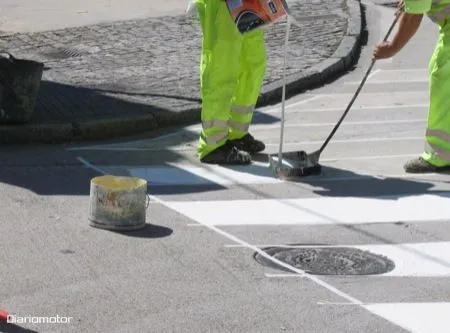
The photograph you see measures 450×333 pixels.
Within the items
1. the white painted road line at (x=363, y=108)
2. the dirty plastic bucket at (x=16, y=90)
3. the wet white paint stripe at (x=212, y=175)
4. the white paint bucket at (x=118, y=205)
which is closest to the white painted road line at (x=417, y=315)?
the white paint bucket at (x=118, y=205)

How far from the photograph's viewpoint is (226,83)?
9445mm

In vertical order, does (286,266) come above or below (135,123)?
below

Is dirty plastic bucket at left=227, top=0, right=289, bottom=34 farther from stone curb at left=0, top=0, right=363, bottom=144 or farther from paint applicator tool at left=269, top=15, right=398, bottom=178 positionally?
stone curb at left=0, top=0, right=363, bottom=144

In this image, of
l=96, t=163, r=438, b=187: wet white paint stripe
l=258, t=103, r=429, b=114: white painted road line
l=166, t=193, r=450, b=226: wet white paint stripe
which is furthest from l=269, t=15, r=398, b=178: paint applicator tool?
l=258, t=103, r=429, b=114: white painted road line

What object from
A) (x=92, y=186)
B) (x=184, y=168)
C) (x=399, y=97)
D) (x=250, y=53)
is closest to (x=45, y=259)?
(x=92, y=186)

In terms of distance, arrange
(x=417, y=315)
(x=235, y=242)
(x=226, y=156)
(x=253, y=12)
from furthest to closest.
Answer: (x=226, y=156)
(x=253, y=12)
(x=235, y=242)
(x=417, y=315)

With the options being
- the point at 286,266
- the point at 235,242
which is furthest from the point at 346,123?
the point at 286,266

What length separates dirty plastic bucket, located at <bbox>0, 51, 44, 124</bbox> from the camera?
1030 centimetres

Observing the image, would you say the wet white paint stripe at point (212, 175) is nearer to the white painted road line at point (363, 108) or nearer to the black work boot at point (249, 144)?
the black work boot at point (249, 144)

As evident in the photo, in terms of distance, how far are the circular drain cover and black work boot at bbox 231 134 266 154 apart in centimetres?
256

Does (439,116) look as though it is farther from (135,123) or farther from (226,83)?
(135,123)

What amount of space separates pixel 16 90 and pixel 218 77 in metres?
1.92

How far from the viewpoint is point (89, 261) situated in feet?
23.2

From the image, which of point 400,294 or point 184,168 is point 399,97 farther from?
A: point 400,294
